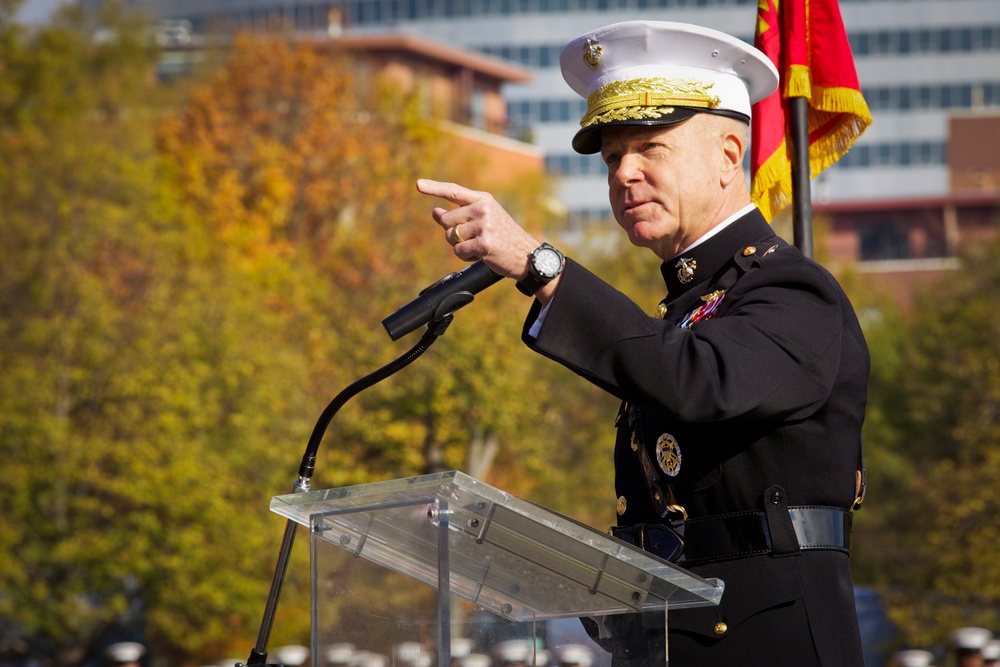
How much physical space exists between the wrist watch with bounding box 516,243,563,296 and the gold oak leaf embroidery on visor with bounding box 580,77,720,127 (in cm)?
50

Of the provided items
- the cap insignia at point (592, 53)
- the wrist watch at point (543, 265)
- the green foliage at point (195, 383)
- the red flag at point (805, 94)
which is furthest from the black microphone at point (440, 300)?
the green foliage at point (195, 383)

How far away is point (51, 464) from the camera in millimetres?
21562

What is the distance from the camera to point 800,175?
4453mm

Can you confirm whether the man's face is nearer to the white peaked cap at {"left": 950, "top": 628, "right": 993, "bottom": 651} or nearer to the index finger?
the index finger

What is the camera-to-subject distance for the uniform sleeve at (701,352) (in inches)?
101

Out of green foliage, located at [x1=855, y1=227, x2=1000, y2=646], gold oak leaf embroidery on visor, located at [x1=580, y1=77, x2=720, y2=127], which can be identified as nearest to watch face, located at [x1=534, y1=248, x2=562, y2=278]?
gold oak leaf embroidery on visor, located at [x1=580, y1=77, x2=720, y2=127]

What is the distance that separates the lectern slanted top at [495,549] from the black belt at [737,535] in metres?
0.21

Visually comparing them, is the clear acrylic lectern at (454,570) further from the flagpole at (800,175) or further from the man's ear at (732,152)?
the flagpole at (800,175)

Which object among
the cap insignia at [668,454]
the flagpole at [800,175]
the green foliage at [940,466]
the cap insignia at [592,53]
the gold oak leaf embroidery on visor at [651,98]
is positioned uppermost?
the cap insignia at [592,53]

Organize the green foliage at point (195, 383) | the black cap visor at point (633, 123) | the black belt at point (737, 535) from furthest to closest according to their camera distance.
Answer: the green foliage at point (195, 383), the black cap visor at point (633, 123), the black belt at point (737, 535)

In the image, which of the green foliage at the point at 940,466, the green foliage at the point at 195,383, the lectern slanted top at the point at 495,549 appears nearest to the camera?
the lectern slanted top at the point at 495,549

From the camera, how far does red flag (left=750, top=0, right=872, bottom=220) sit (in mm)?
4461

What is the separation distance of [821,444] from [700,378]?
44 cm

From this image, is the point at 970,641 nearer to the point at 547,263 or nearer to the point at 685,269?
the point at 685,269
